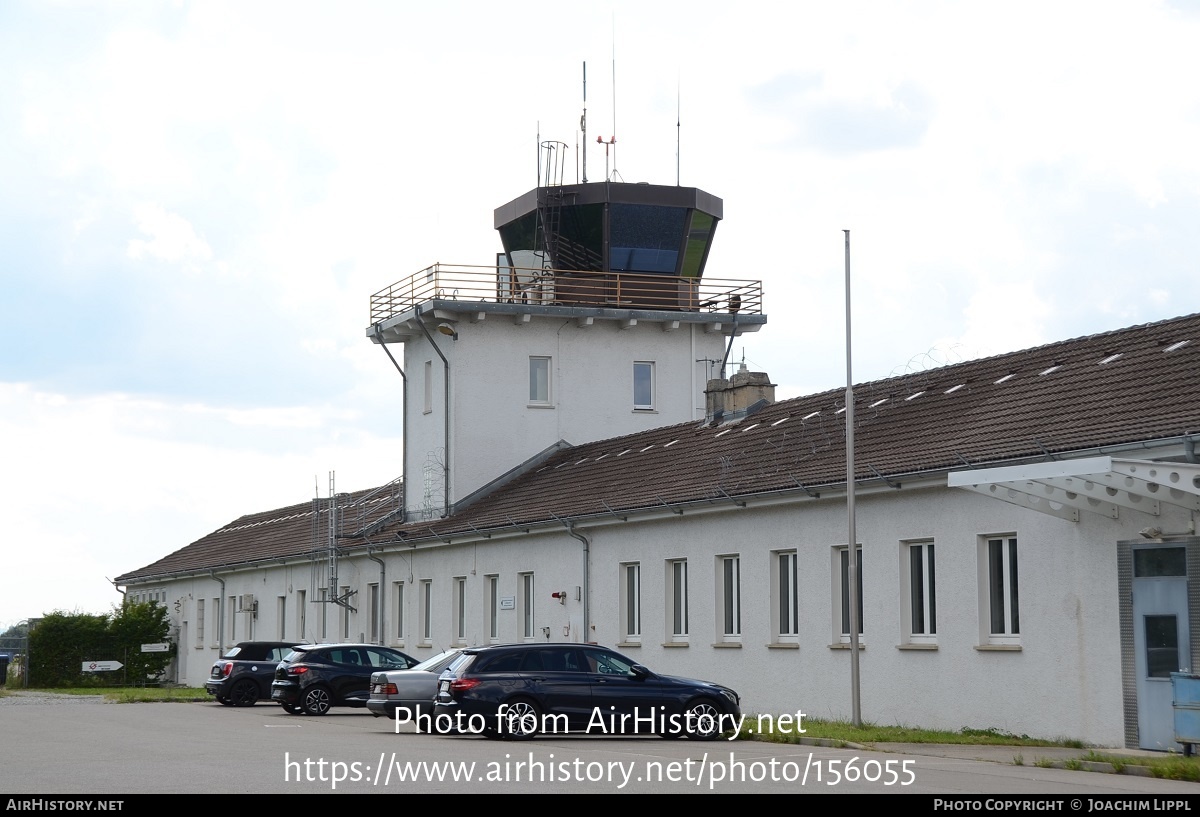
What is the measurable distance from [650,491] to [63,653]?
108 feet

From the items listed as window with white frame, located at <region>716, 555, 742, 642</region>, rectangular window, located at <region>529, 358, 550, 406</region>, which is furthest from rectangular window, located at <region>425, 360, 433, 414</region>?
window with white frame, located at <region>716, 555, 742, 642</region>

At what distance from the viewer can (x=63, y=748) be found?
2162 centimetres

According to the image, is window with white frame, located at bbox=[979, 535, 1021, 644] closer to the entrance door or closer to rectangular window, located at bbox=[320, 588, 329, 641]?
the entrance door

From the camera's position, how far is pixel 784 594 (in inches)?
1089

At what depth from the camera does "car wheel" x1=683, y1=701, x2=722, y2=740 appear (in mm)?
22484

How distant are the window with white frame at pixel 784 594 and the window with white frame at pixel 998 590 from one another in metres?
4.77

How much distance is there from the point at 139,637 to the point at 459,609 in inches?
944

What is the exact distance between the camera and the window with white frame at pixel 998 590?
22547 millimetres

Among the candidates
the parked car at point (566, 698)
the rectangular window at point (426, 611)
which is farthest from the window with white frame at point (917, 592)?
the rectangular window at point (426, 611)

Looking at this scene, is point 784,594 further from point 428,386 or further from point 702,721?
point 428,386

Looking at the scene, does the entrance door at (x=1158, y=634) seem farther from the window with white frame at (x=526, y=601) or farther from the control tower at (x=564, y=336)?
the control tower at (x=564, y=336)

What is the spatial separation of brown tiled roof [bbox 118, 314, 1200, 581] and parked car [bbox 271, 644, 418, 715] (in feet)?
16.8
